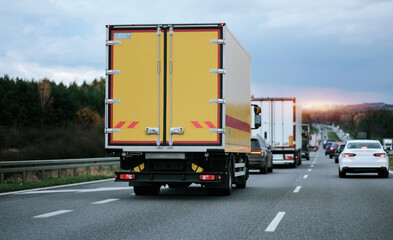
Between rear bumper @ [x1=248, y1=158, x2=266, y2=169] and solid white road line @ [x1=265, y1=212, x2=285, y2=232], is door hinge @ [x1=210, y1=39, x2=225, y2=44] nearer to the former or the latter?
solid white road line @ [x1=265, y1=212, x2=285, y2=232]

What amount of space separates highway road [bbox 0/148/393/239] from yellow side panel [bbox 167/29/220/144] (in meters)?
1.52

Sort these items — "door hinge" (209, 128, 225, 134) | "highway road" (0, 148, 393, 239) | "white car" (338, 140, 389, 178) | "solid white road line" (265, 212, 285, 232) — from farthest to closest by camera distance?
"white car" (338, 140, 389, 178)
"door hinge" (209, 128, 225, 134)
"solid white road line" (265, 212, 285, 232)
"highway road" (0, 148, 393, 239)

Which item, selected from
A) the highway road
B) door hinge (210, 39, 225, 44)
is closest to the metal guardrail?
the highway road

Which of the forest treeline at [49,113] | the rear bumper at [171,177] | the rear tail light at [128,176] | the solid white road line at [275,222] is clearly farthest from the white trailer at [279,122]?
the solid white road line at [275,222]

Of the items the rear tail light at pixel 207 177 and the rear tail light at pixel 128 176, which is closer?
the rear tail light at pixel 207 177

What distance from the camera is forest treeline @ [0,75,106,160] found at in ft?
143

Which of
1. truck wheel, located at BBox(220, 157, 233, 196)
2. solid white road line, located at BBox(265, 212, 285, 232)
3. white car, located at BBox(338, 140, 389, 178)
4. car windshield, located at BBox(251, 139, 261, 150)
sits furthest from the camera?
car windshield, located at BBox(251, 139, 261, 150)

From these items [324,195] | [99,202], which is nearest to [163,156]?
[99,202]

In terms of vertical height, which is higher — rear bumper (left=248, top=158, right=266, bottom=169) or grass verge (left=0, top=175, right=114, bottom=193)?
rear bumper (left=248, top=158, right=266, bottom=169)

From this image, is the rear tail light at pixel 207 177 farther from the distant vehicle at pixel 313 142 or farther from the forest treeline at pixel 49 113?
the distant vehicle at pixel 313 142

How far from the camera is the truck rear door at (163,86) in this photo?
42.9 ft

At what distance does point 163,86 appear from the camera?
13227 millimetres

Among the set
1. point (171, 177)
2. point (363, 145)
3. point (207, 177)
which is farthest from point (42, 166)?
point (363, 145)

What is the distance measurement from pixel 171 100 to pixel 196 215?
3.28 m
